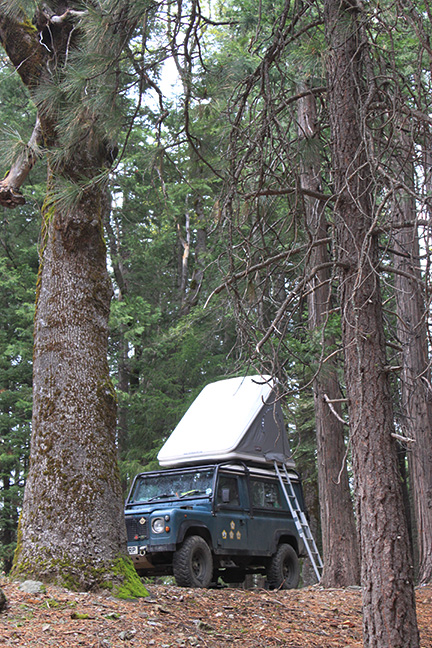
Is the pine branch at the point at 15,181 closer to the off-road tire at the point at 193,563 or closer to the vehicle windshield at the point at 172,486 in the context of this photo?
the off-road tire at the point at 193,563

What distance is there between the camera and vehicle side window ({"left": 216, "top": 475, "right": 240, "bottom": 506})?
916cm

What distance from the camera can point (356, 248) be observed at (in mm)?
4457

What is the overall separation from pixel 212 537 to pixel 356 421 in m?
5.36

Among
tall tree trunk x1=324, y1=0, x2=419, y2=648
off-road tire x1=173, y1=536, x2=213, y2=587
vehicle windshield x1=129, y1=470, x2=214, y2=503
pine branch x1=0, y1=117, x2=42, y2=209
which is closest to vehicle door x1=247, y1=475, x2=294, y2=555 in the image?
vehicle windshield x1=129, y1=470, x2=214, y2=503

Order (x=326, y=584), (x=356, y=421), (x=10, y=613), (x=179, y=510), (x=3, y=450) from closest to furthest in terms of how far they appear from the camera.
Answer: (x=356, y=421) < (x=10, y=613) < (x=179, y=510) < (x=326, y=584) < (x=3, y=450)

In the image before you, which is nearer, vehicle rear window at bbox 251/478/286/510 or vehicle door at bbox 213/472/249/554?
vehicle door at bbox 213/472/249/554

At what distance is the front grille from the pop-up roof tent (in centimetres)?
156

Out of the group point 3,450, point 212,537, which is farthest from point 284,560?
point 3,450

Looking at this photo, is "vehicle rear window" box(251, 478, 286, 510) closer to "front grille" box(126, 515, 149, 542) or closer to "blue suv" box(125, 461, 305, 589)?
"blue suv" box(125, 461, 305, 589)

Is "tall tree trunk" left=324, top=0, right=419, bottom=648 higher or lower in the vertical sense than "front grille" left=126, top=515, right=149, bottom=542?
higher

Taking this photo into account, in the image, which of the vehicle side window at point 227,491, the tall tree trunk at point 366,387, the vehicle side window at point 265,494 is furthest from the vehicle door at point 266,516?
the tall tree trunk at point 366,387

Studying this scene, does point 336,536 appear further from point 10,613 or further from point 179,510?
point 10,613

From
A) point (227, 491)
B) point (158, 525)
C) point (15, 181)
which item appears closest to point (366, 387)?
point (15, 181)

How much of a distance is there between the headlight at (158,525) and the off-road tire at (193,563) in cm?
37
